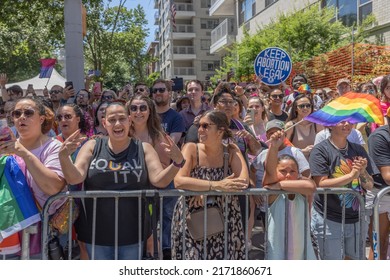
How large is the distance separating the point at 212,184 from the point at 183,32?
48.6 meters

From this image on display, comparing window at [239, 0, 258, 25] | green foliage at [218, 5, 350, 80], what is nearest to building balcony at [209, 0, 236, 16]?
window at [239, 0, 258, 25]

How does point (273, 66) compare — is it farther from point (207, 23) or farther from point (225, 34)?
point (207, 23)

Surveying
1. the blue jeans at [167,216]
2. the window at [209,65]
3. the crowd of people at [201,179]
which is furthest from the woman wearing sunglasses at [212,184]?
the window at [209,65]

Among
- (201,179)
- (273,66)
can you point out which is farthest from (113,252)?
(273,66)

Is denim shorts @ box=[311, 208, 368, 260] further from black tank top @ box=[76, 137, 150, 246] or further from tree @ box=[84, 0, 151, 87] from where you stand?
tree @ box=[84, 0, 151, 87]

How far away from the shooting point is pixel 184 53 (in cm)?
5041

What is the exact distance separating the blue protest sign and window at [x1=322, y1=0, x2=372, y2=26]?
8.16 meters

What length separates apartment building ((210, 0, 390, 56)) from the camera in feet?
47.9

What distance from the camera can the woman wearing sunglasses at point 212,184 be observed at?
3.52 metres

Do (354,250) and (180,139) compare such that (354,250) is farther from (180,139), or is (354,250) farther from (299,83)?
(299,83)

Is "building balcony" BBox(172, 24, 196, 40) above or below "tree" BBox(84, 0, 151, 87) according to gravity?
above

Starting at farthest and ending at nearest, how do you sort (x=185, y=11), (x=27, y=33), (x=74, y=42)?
(x=185, y=11)
(x=27, y=33)
(x=74, y=42)
